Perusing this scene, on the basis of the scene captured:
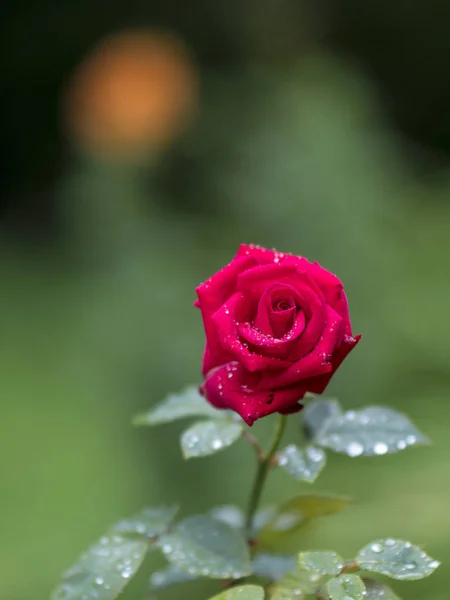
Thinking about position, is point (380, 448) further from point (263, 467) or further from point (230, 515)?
point (230, 515)

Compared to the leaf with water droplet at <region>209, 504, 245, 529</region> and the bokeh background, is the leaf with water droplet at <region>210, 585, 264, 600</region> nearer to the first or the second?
the leaf with water droplet at <region>209, 504, 245, 529</region>

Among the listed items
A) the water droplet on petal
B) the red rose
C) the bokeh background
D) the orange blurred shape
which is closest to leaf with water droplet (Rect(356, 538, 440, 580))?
the water droplet on petal

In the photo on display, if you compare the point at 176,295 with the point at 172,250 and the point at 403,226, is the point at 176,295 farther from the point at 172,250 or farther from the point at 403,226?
the point at 403,226

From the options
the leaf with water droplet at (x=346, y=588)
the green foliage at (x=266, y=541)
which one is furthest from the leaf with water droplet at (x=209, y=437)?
the leaf with water droplet at (x=346, y=588)

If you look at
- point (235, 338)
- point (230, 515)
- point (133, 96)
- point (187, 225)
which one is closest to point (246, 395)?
point (235, 338)

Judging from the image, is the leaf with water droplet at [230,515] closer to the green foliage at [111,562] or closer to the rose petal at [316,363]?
the green foliage at [111,562]

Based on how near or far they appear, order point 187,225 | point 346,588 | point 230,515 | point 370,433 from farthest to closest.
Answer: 1. point 187,225
2. point 230,515
3. point 370,433
4. point 346,588

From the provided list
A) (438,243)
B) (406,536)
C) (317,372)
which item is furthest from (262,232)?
(317,372)
